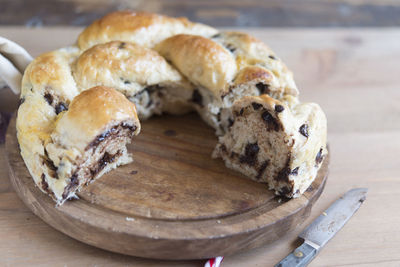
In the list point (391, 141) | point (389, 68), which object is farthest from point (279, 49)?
point (391, 141)

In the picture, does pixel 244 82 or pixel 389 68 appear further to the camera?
pixel 389 68

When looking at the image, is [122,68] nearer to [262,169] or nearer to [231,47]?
[231,47]

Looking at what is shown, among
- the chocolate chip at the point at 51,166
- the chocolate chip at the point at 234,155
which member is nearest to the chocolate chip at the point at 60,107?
the chocolate chip at the point at 51,166

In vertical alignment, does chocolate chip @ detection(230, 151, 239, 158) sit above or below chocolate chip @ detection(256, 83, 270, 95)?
below

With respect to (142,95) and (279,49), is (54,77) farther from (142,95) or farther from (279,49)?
(279,49)

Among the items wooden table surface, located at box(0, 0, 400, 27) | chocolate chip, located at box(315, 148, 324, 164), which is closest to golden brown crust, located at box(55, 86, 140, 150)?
chocolate chip, located at box(315, 148, 324, 164)

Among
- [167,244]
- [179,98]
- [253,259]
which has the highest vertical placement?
[179,98]

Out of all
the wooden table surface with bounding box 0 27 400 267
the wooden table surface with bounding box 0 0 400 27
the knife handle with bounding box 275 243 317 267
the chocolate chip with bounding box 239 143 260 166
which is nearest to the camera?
the knife handle with bounding box 275 243 317 267

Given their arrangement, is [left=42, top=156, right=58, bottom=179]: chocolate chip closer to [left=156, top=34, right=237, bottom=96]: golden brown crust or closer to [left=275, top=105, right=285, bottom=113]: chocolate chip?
[left=156, top=34, right=237, bottom=96]: golden brown crust
